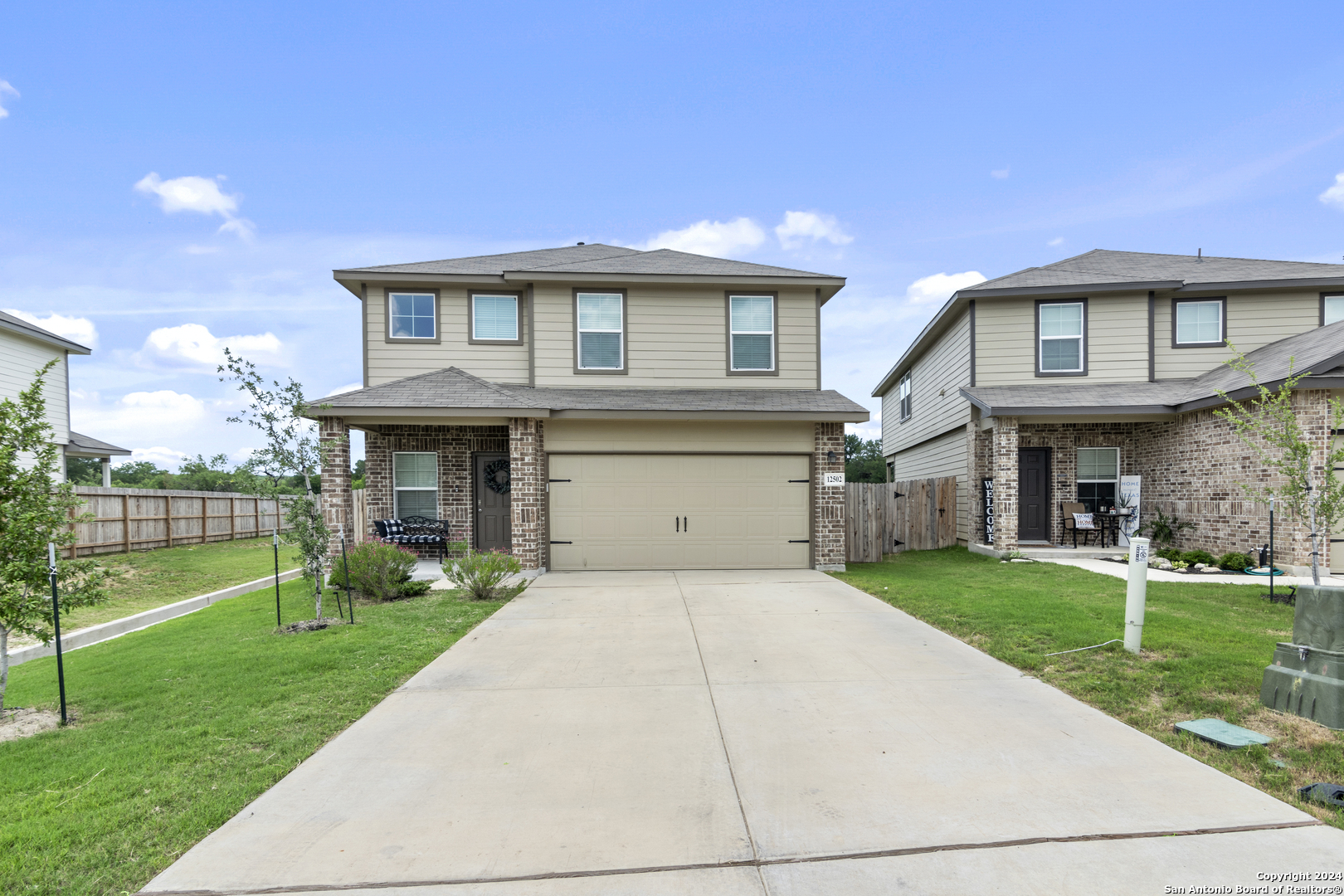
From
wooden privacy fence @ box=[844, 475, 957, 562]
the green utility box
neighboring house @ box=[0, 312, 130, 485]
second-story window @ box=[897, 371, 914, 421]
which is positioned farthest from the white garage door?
neighboring house @ box=[0, 312, 130, 485]

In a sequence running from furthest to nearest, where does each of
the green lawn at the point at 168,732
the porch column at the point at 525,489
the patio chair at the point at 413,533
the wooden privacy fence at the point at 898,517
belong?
the wooden privacy fence at the point at 898,517 < the patio chair at the point at 413,533 < the porch column at the point at 525,489 < the green lawn at the point at 168,732

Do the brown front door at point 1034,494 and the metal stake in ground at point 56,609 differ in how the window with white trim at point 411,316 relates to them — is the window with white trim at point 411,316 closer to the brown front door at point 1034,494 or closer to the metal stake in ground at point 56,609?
the metal stake in ground at point 56,609

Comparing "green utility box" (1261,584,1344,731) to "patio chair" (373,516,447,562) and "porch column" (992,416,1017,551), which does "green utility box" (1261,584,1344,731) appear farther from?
"patio chair" (373,516,447,562)

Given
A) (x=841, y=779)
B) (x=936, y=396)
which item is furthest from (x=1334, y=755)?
(x=936, y=396)

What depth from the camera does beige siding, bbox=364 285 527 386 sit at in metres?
13.8

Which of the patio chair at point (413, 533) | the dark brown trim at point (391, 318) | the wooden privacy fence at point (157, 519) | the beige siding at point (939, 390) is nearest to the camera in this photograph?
the patio chair at point (413, 533)

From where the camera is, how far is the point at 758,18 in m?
12.9

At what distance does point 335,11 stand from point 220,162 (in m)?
4.02

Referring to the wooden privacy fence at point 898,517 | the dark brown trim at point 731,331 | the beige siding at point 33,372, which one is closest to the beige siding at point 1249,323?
the wooden privacy fence at point 898,517

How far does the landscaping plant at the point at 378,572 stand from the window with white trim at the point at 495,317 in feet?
16.8

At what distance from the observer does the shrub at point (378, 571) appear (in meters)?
10.3

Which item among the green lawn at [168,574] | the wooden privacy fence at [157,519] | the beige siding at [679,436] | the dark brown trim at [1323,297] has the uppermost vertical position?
the dark brown trim at [1323,297]

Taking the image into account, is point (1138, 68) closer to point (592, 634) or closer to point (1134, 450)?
point (1134, 450)

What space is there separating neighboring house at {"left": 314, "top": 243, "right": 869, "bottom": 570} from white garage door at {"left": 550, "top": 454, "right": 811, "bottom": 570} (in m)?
0.03
